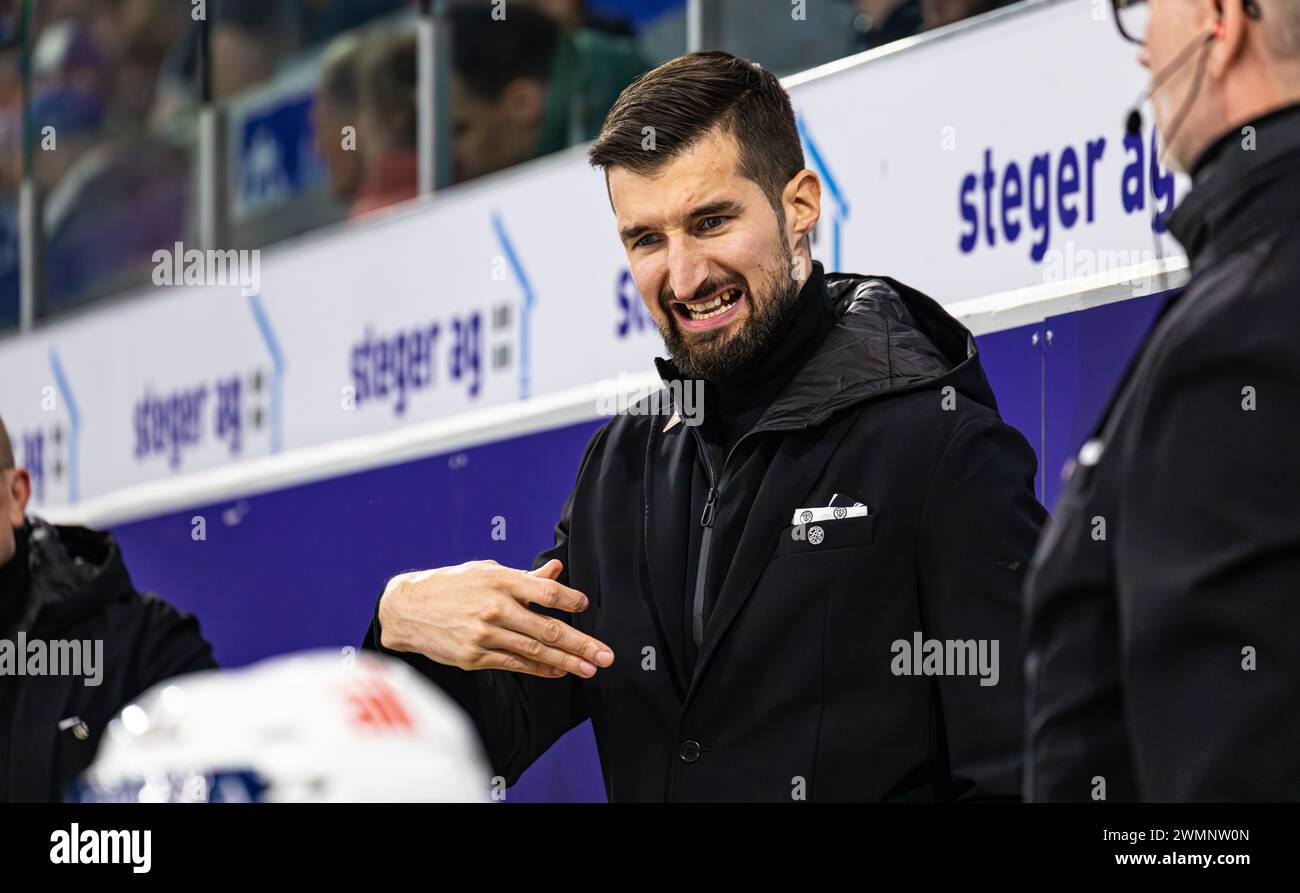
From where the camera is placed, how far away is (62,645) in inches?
163

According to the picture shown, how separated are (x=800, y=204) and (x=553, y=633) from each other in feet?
2.30

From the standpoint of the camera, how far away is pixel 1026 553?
90.4 inches

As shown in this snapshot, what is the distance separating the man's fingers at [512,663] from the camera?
235cm

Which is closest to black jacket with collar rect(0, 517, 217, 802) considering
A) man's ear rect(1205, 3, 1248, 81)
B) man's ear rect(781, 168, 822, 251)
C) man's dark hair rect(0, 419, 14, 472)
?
man's dark hair rect(0, 419, 14, 472)

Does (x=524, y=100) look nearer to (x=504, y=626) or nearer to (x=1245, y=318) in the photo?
(x=504, y=626)

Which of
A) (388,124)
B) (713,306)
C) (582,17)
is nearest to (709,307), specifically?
(713,306)

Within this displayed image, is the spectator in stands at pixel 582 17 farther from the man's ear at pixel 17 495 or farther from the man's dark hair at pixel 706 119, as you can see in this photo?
the man's dark hair at pixel 706 119

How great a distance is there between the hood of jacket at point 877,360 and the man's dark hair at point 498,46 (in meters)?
2.54
